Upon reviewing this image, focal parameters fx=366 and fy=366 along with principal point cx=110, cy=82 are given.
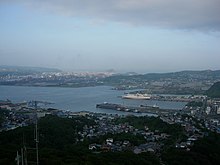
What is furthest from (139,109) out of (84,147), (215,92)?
(84,147)

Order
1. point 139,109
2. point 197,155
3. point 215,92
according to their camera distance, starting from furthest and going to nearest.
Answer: point 215,92
point 139,109
point 197,155

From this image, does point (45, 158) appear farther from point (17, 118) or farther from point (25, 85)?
point (25, 85)

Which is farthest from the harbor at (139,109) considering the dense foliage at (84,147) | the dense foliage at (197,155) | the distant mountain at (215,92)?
the dense foliage at (197,155)

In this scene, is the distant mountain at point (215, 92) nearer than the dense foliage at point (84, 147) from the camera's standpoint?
No

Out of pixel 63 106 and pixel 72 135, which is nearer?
pixel 72 135

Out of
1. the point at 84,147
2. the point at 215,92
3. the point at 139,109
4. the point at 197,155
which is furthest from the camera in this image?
the point at 215,92

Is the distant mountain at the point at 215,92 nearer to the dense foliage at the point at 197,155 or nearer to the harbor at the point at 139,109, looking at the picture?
the harbor at the point at 139,109

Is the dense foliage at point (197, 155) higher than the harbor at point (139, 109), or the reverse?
the dense foliage at point (197, 155)

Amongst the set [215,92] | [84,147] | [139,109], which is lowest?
[139,109]

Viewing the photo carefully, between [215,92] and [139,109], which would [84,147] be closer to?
[139,109]

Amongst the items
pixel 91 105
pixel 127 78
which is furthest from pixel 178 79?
pixel 91 105

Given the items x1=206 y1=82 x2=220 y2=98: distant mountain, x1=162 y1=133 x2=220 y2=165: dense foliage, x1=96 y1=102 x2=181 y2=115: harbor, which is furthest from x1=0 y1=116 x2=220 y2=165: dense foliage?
x1=206 y1=82 x2=220 y2=98: distant mountain
